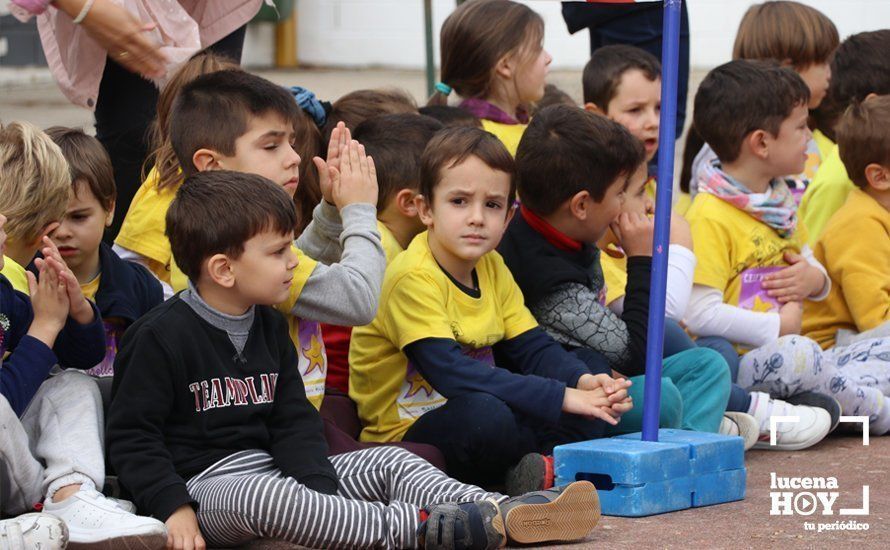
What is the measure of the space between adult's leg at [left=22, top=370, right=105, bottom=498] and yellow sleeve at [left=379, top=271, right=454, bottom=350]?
86 cm

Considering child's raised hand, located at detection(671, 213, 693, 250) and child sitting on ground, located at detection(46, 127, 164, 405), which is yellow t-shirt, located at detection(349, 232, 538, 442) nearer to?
child sitting on ground, located at detection(46, 127, 164, 405)

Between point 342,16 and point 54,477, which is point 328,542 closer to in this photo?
point 54,477

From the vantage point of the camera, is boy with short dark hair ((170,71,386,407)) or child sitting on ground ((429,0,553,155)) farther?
child sitting on ground ((429,0,553,155))

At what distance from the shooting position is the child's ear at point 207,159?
14.1ft

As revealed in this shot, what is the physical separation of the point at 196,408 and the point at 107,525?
39cm

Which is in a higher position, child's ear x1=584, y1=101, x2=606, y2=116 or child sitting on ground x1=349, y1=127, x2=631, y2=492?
child's ear x1=584, y1=101, x2=606, y2=116

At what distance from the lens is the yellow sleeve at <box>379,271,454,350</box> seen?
4.18 meters

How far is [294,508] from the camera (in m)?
3.48

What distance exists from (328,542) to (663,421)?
4.58 feet

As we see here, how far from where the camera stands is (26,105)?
12.1m

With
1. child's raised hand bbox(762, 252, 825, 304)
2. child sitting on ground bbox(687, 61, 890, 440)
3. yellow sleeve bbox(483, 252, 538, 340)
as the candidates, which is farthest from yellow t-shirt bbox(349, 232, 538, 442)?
child's raised hand bbox(762, 252, 825, 304)

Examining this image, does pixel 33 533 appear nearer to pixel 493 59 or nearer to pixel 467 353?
pixel 467 353

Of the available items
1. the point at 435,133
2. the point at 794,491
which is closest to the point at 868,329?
the point at 794,491

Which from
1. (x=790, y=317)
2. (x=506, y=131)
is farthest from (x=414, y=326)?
(x=790, y=317)
